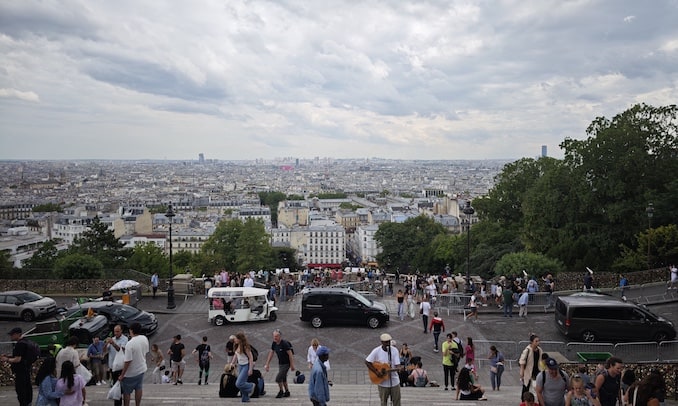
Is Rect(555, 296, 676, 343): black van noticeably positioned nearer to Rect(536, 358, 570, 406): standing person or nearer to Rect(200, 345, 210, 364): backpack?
Rect(536, 358, 570, 406): standing person

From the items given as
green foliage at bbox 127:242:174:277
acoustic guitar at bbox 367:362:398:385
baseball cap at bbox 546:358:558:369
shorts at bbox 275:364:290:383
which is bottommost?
green foliage at bbox 127:242:174:277

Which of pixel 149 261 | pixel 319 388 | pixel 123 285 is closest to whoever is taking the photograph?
pixel 319 388

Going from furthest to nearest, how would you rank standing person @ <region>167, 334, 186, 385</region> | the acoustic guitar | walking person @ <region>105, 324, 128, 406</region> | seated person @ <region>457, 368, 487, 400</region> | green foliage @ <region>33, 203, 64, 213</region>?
green foliage @ <region>33, 203, 64, 213</region> → standing person @ <region>167, 334, 186, 385</region> → seated person @ <region>457, 368, 487, 400</region> → walking person @ <region>105, 324, 128, 406</region> → the acoustic guitar

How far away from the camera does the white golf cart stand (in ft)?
66.7

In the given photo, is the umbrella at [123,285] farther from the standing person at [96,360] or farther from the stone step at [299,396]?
the stone step at [299,396]

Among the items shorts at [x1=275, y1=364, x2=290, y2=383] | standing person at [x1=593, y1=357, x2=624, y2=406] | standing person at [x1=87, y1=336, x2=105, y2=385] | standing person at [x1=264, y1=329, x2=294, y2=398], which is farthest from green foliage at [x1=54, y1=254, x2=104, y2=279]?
standing person at [x1=593, y1=357, x2=624, y2=406]

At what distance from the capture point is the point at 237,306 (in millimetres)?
20438

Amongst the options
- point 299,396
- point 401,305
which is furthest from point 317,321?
point 299,396

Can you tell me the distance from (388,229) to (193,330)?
73.7 metres

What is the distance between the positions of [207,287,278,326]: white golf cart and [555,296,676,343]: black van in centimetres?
999

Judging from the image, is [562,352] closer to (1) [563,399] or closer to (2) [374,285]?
(1) [563,399]

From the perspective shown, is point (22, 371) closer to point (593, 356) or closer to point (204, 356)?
point (204, 356)

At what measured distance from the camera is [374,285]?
27516 millimetres

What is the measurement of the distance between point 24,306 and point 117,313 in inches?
193
